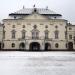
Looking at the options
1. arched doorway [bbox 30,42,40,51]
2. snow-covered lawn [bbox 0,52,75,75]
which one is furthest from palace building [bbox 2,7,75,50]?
snow-covered lawn [bbox 0,52,75,75]

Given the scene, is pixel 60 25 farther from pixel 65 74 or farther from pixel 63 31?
pixel 65 74

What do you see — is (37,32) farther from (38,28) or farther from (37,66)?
(37,66)

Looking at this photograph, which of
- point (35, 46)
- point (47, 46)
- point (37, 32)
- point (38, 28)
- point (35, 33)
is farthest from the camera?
point (35, 46)

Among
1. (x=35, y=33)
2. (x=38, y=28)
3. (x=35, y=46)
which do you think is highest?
(x=38, y=28)

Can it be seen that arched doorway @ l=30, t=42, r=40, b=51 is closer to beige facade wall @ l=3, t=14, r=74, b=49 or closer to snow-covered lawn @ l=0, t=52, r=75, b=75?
beige facade wall @ l=3, t=14, r=74, b=49

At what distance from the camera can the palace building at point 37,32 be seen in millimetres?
80625

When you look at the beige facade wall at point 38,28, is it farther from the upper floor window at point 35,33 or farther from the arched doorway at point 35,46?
the arched doorway at point 35,46

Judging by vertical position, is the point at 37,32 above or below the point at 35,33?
above

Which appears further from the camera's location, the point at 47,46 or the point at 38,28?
the point at 38,28

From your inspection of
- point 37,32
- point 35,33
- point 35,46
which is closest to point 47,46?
point 35,46

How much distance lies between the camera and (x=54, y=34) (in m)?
81.2

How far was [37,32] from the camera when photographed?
81.2 m

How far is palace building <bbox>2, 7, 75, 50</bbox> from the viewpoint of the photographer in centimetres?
8062

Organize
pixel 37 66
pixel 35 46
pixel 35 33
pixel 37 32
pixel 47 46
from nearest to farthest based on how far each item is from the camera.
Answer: pixel 37 66
pixel 47 46
pixel 35 33
pixel 37 32
pixel 35 46
